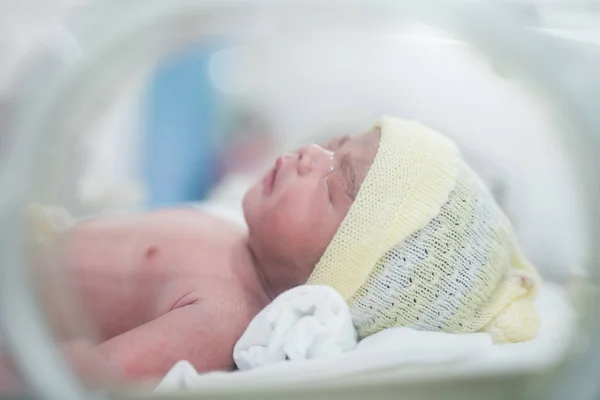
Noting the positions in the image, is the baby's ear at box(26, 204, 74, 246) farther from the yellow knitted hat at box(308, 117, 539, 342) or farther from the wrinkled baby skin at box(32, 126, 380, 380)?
the yellow knitted hat at box(308, 117, 539, 342)

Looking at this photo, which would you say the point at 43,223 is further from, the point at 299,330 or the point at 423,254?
the point at 423,254

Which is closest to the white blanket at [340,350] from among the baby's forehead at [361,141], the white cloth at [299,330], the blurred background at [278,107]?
the white cloth at [299,330]

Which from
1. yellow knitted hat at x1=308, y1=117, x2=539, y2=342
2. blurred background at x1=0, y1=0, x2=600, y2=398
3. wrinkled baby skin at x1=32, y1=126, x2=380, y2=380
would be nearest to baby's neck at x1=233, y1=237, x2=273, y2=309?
wrinkled baby skin at x1=32, y1=126, x2=380, y2=380

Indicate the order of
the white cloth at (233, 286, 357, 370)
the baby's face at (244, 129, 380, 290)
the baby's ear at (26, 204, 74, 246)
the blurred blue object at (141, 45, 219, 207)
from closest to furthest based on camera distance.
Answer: the baby's ear at (26, 204, 74, 246), the white cloth at (233, 286, 357, 370), the baby's face at (244, 129, 380, 290), the blurred blue object at (141, 45, 219, 207)

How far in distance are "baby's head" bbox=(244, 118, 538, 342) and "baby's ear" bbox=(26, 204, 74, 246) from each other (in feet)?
1.14

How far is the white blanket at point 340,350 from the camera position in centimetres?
68

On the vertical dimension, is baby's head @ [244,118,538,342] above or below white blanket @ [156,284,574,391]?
above

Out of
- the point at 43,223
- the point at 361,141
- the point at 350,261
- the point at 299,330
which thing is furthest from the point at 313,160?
the point at 43,223

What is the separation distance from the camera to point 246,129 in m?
1.40

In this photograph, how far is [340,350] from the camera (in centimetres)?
85

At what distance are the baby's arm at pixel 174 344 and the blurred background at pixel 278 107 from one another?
0.19 metres

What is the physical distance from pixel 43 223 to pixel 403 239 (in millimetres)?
460

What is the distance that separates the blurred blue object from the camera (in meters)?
1.39

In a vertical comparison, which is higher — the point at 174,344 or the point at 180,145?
the point at 180,145
